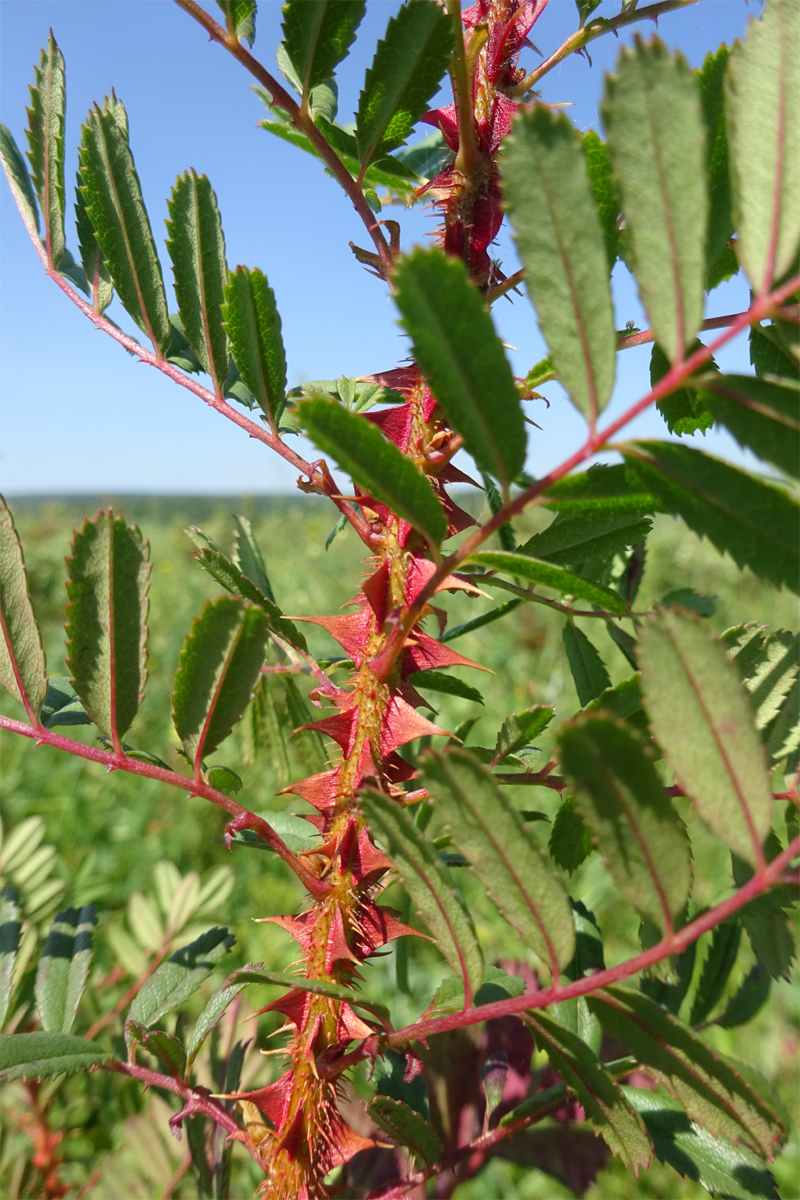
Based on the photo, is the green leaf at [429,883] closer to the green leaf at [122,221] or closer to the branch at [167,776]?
the branch at [167,776]

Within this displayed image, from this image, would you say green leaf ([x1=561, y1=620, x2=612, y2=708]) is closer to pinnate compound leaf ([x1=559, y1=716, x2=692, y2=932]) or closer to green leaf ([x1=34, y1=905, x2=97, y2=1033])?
pinnate compound leaf ([x1=559, y1=716, x2=692, y2=932])

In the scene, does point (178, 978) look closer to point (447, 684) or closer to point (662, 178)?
point (447, 684)

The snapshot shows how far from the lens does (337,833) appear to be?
55 cm

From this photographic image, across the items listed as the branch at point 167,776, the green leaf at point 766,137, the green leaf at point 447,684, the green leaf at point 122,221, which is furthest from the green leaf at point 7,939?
the green leaf at point 766,137

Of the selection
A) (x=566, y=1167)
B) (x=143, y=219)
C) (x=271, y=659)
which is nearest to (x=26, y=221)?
(x=143, y=219)

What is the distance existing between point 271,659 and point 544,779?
32cm

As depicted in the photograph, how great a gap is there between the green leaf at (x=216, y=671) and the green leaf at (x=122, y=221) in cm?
30

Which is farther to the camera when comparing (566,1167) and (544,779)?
(566,1167)

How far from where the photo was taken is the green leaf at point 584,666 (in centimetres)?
72

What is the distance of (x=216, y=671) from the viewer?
1.55 ft

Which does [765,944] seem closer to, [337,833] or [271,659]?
[337,833]

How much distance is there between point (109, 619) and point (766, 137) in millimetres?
428

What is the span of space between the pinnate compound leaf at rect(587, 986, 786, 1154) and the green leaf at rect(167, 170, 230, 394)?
21.4 inches

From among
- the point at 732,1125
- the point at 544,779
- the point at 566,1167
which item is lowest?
the point at 566,1167
